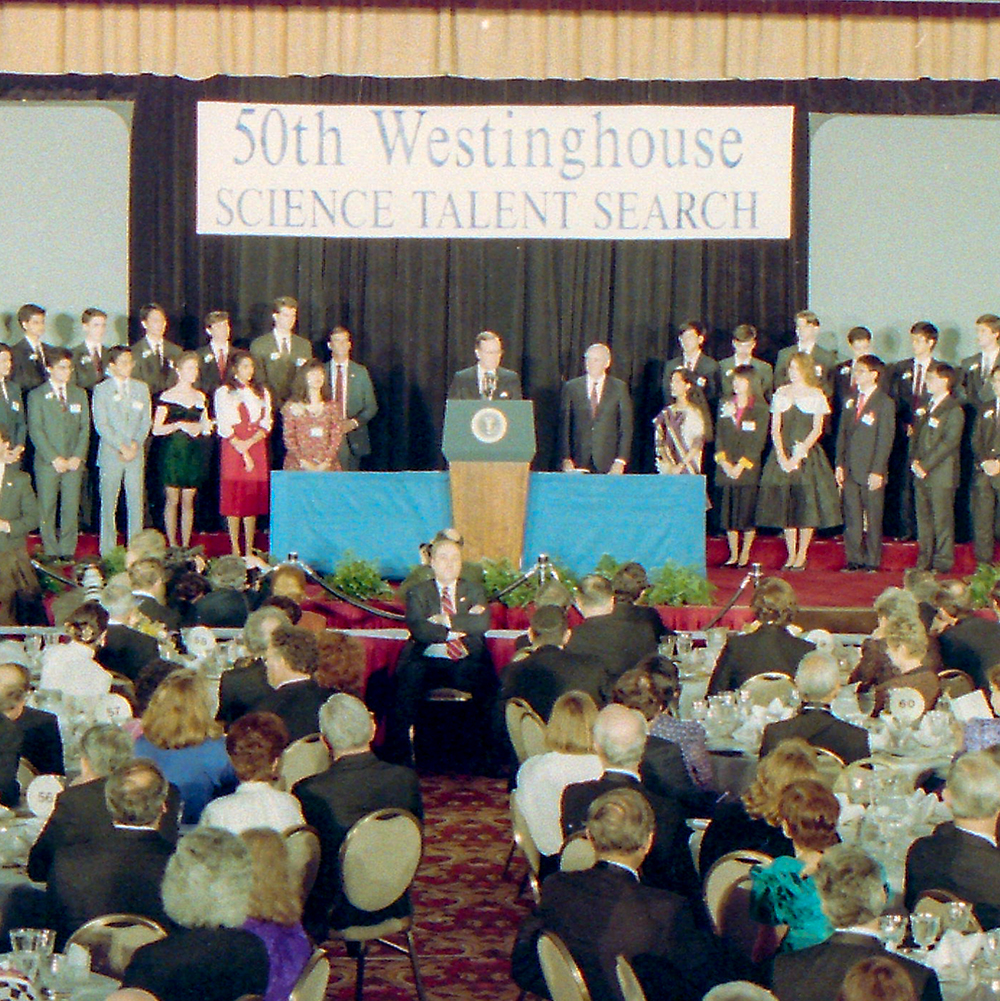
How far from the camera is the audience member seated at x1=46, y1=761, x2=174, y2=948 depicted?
4.14 meters

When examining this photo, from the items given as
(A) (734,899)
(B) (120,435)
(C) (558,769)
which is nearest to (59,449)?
(B) (120,435)

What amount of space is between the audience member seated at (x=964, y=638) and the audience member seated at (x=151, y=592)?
324cm

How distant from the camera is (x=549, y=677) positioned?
6594 millimetres

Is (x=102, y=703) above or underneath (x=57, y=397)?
underneath

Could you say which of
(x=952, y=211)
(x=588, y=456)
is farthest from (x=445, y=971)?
(x=952, y=211)

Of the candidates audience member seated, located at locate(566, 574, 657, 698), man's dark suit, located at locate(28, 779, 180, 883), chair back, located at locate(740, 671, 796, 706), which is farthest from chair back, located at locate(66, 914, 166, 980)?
audience member seated, located at locate(566, 574, 657, 698)

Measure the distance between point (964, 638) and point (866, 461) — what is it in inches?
163

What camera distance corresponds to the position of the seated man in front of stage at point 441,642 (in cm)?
801

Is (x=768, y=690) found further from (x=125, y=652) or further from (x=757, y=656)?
(x=125, y=652)

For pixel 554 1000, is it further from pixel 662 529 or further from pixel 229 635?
pixel 662 529

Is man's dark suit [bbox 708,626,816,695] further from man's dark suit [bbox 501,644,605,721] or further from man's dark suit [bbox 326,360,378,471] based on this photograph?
man's dark suit [bbox 326,360,378,471]

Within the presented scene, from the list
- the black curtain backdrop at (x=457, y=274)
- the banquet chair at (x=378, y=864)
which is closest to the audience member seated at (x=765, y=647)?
the banquet chair at (x=378, y=864)

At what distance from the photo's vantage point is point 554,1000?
12.7ft

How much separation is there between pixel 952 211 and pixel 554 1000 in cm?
993
